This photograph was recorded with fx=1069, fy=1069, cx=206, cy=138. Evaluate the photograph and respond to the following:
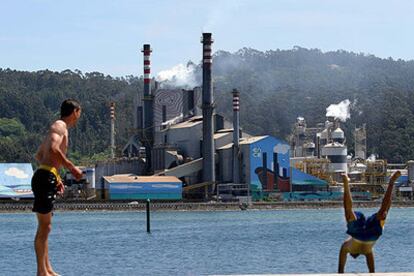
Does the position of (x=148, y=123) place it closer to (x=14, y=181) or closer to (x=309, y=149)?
(x=14, y=181)

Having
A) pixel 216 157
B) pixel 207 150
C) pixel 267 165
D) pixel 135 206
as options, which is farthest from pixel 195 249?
pixel 216 157

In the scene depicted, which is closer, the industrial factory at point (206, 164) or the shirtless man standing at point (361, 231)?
the shirtless man standing at point (361, 231)

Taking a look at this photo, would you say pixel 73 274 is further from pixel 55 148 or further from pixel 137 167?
pixel 137 167

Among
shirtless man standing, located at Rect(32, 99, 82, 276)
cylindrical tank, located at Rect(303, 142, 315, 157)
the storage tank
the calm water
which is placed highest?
cylindrical tank, located at Rect(303, 142, 315, 157)

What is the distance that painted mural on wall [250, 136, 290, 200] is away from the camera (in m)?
110

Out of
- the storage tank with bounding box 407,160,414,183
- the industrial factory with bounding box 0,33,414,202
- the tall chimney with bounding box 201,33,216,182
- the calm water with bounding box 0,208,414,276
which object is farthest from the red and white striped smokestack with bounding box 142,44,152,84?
the calm water with bounding box 0,208,414,276

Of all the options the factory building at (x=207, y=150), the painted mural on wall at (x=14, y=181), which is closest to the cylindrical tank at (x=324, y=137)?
the factory building at (x=207, y=150)

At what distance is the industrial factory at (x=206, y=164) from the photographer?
106688 millimetres

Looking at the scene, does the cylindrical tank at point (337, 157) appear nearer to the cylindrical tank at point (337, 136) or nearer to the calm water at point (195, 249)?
the cylindrical tank at point (337, 136)

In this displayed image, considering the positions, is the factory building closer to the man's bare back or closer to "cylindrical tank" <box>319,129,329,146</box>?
"cylindrical tank" <box>319,129,329,146</box>

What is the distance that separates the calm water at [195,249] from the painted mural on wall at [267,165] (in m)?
36.9

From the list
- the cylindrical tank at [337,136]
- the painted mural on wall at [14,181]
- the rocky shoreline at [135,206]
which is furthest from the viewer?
the cylindrical tank at [337,136]

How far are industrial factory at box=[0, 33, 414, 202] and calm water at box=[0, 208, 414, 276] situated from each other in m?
34.1

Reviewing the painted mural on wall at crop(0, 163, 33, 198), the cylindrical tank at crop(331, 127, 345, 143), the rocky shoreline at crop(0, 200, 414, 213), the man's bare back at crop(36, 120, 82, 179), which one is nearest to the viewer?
the man's bare back at crop(36, 120, 82, 179)
